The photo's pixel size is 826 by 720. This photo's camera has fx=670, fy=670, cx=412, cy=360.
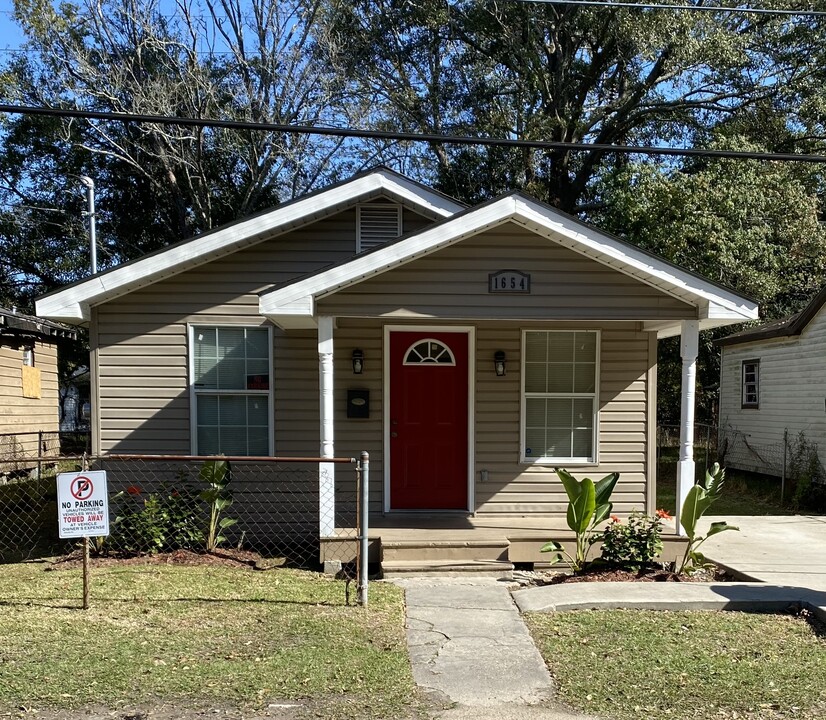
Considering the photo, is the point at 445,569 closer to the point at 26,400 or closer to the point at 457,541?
the point at 457,541

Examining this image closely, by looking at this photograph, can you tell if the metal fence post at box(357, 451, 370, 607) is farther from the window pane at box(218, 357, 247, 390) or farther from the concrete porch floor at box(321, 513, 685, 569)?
the window pane at box(218, 357, 247, 390)

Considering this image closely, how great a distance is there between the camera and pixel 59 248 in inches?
895

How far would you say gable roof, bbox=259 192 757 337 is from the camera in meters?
6.62

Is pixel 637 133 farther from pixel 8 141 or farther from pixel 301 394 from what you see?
pixel 8 141

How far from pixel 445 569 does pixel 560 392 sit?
278 centimetres

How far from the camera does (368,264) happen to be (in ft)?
21.8

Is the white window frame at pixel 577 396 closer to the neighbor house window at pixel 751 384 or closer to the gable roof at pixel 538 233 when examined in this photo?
the gable roof at pixel 538 233

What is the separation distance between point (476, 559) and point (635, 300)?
10.3 feet

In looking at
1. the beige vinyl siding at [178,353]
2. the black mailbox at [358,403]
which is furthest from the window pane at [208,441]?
the black mailbox at [358,403]

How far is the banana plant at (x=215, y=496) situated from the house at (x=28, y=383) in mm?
7887

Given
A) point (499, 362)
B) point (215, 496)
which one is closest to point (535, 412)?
point (499, 362)

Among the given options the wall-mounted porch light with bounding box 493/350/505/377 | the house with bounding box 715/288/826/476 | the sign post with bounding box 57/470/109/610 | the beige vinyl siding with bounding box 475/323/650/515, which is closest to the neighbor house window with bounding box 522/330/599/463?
the beige vinyl siding with bounding box 475/323/650/515

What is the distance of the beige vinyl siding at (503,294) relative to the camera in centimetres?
679

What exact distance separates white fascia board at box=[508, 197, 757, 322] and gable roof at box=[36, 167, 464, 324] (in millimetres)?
1714
